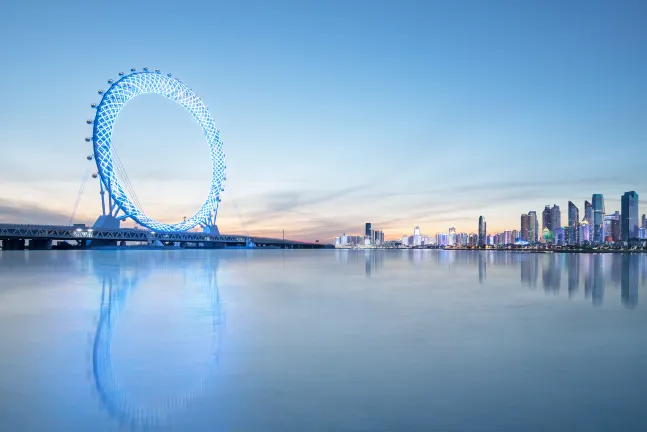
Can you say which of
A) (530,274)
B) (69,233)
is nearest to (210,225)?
(69,233)

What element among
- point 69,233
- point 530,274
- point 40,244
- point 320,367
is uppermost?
point 69,233

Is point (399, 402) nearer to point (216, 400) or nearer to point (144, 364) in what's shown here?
point (216, 400)

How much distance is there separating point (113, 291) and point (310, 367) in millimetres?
11788

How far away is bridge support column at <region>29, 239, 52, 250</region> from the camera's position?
3095 inches

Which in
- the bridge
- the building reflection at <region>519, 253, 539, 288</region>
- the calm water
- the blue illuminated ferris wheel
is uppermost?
the blue illuminated ferris wheel

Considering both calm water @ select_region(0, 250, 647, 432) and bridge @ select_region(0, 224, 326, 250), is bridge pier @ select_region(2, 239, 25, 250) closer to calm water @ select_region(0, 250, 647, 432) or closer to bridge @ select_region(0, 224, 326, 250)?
bridge @ select_region(0, 224, 326, 250)

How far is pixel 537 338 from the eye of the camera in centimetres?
823

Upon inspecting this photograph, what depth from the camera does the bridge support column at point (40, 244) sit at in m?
78.6

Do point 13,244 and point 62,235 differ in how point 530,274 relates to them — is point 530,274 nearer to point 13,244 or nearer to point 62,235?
point 62,235

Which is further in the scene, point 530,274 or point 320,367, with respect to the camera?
point 530,274

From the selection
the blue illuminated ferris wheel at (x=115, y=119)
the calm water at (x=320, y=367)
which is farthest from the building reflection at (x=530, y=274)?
the blue illuminated ferris wheel at (x=115, y=119)

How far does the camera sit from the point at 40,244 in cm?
7906

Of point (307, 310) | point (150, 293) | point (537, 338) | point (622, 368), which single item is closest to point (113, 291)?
point (150, 293)

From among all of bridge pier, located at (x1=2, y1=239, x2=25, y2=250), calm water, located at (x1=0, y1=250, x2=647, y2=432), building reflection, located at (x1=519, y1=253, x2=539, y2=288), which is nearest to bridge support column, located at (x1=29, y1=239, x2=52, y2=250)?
bridge pier, located at (x1=2, y1=239, x2=25, y2=250)
